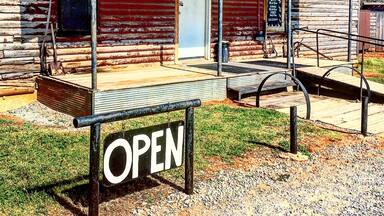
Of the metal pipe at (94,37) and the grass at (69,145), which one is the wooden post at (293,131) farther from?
the metal pipe at (94,37)

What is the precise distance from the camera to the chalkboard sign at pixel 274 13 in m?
15.4

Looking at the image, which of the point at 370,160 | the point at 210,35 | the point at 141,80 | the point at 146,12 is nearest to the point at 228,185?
the point at 370,160

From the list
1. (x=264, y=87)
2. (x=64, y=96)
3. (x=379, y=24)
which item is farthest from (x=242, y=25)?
(x=379, y=24)

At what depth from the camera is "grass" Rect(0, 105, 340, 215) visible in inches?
210

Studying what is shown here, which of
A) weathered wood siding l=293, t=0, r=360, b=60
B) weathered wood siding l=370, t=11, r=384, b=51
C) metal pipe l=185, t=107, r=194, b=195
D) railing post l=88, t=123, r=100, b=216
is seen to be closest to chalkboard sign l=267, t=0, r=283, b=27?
weathered wood siding l=293, t=0, r=360, b=60

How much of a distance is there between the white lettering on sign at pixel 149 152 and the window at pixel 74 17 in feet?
20.0

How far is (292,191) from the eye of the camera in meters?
5.86

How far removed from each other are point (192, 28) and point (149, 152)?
8963 mm

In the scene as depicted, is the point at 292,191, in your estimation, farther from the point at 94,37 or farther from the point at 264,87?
the point at 264,87

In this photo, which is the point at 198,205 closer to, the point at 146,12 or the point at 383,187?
the point at 383,187

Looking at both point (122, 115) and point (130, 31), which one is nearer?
point (122, 115)

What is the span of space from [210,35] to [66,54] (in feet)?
14.4

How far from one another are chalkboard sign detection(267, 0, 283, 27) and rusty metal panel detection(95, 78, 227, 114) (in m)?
5.39

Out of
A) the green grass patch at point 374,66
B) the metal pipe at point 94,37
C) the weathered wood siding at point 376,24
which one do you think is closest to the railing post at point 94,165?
the metal pipe at point 94,37
